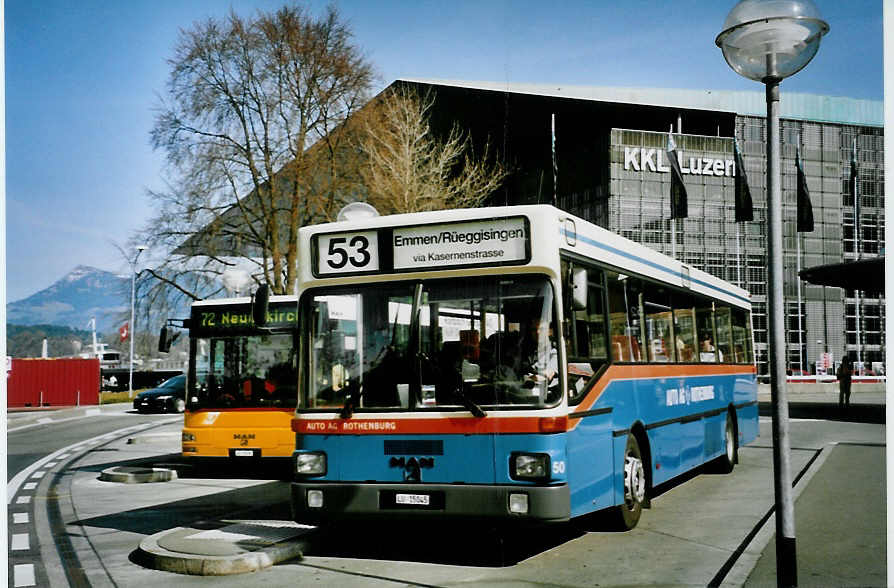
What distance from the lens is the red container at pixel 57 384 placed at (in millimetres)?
37719

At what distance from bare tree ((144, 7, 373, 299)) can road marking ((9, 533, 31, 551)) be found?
21.9 ft

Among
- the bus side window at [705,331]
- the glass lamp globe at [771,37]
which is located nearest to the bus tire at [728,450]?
the bus side window at [705,331]

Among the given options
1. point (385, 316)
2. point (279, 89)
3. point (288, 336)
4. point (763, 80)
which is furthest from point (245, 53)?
point (763, 80)

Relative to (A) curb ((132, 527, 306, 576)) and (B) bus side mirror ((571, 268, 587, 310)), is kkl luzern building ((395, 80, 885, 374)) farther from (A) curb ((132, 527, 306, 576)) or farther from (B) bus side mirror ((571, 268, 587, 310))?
(A) curb ((132, 527, 306, 576))

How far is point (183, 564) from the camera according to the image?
7.87 m

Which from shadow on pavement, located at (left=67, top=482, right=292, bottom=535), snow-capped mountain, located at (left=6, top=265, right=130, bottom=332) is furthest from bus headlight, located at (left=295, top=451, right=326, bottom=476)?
snow-capped mountain, located at (left=6, top=265, right=130, bottom=332)

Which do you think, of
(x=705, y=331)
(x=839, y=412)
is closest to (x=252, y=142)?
(x=705, y=331)

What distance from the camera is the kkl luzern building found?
11939mm

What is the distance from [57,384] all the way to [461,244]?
36415 mm

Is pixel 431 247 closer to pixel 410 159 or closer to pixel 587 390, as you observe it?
pixel 587 390

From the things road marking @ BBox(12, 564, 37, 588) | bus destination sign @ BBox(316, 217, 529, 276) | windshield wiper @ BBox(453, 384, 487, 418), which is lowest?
road marking @ BBox(12, 564, 37, 588)

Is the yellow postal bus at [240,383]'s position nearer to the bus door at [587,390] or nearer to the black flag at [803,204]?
the bus door at [587,390]

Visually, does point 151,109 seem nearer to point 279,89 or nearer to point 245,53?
point 245,53

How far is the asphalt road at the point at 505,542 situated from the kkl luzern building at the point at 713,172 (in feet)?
7.27
